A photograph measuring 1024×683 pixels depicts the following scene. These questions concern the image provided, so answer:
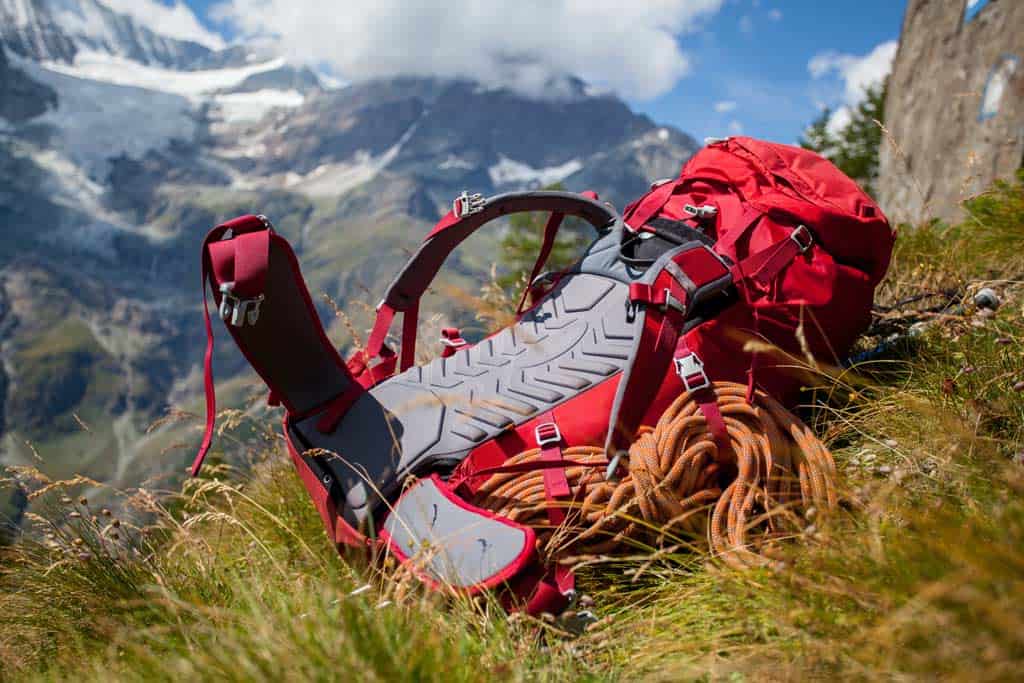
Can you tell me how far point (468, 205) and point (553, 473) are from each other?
5.23 ft

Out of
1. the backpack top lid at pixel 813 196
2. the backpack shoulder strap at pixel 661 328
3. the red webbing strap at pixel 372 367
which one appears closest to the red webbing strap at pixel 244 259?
the red webbing strap at pixel 372 367

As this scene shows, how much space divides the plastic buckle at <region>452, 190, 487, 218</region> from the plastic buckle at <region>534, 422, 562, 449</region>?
1.31m

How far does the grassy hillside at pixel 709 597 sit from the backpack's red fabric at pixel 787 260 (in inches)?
12.3

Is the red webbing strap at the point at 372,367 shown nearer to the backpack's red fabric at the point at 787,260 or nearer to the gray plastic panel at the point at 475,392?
the gray plastic panel at the point at 475,392

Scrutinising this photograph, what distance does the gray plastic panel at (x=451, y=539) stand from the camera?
2188 mm

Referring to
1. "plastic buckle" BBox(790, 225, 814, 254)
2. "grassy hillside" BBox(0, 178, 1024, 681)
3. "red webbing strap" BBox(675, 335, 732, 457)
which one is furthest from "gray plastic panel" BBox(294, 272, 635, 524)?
"plastic buckle" BBox(790, 225, 814, 254)

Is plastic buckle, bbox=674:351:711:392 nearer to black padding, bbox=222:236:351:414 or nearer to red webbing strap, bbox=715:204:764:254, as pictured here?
red webbing strap, bbox=715:204:764:254

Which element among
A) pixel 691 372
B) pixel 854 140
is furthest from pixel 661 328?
pixel 854 140

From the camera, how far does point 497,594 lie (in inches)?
87.2

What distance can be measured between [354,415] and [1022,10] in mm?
6102

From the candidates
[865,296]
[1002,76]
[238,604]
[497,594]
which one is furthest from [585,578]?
[1002,76]

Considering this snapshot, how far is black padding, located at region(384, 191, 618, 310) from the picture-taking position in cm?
351

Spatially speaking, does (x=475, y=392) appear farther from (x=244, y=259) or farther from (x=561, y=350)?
(x=244, y=259)

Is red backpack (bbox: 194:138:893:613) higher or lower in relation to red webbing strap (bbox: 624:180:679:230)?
lower
